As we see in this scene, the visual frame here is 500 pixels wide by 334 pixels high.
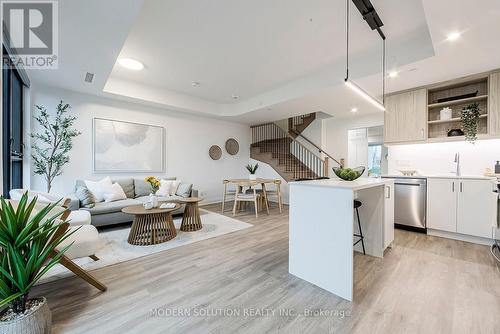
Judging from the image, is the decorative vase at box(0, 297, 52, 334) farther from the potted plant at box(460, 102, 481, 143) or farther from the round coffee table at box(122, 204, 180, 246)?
the potted plant at box(460, 102, 481, 143)

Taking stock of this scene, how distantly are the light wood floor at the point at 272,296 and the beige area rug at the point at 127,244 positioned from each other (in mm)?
153

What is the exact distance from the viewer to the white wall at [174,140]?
405 cm

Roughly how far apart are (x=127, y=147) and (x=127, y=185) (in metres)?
0.94

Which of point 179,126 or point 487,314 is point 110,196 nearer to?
point 179,126

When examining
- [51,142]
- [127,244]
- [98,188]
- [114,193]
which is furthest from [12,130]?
[127,244]

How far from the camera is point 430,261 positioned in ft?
7.92

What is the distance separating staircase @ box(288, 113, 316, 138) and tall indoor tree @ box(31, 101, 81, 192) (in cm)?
604

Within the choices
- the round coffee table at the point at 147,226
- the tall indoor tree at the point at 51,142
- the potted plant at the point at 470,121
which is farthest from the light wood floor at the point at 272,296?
the tall indoor tree at the point at 51,142

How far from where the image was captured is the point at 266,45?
9.82 feet

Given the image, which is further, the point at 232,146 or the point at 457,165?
the point at 232,146

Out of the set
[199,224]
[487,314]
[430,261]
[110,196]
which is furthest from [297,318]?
[110,196]

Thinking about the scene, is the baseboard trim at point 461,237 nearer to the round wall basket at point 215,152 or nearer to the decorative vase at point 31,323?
the decorative vase at point 31,323

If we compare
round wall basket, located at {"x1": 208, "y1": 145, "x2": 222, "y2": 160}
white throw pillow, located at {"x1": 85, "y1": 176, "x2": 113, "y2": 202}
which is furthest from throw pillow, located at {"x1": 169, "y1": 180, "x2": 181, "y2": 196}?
round wall basket, located at {"x1": 208, "y1": 145, "x2": 222, "y2": 160}

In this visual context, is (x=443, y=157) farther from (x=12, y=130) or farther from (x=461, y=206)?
(x=12, y=130)
